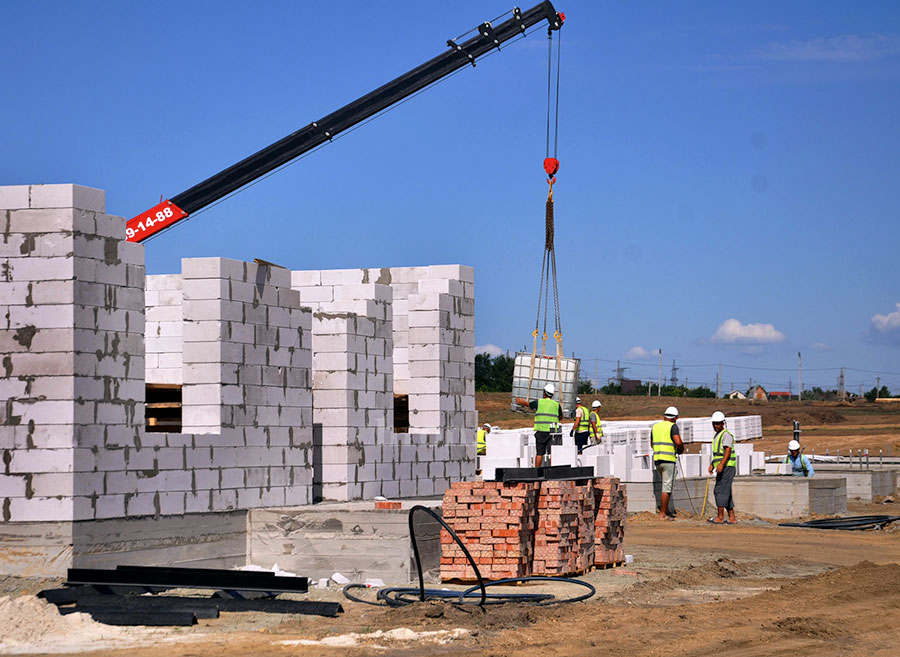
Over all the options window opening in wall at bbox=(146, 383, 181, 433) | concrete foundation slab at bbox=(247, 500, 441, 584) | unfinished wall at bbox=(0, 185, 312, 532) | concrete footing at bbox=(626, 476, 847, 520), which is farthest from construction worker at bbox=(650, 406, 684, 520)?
window opening in wall at bbox=(146, 383, 181, 433)

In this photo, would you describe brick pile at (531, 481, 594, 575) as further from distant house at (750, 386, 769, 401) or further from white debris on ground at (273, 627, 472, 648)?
distant house at (750, 386, 769, 401)

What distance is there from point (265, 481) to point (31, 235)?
3796mm

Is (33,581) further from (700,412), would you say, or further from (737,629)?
(700,412)

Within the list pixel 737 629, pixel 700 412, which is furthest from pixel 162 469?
pixel 700 412

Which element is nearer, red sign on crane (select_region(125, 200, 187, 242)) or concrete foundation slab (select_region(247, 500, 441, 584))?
concrete foundation slab (select_region(247, 500, 441, 584))

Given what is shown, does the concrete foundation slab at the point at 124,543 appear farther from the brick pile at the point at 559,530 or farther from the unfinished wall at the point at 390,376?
the brick pile at the point at 559,530

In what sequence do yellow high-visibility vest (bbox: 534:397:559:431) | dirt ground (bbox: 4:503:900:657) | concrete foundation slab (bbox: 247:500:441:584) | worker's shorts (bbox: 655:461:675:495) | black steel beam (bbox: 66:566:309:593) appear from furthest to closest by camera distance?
1. worker's shorts (bbox: 655:461:675:495)
2. yellow high-visibility vest (bbox: 534:397:559:431)
3. concrete foundation slab (bbox: 247:500:441:584)
4. black steel beam (bbox: 66:566:309:593)
5. dirt ground (bbox: 4:503:900:657)

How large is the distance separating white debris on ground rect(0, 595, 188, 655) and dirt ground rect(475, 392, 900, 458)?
3019cm

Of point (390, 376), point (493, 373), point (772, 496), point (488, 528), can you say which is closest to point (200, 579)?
point (488, 528)

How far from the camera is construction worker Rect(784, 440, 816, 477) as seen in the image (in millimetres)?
21766

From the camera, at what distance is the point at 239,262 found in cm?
1239

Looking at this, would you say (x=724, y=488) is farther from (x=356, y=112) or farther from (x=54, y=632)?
(x=54, y=632)

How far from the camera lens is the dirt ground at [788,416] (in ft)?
134

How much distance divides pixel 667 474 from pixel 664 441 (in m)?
0.73
